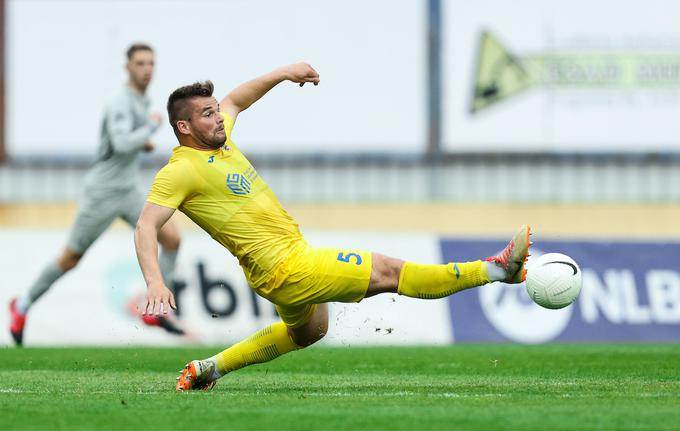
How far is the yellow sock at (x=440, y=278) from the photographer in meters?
8.38

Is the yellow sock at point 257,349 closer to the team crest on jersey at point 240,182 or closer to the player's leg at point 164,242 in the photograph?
the team crest on jersey at point 240,182

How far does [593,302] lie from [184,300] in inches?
183

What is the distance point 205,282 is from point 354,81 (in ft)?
28.2

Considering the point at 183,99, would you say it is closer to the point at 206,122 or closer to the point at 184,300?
the point at 206,122

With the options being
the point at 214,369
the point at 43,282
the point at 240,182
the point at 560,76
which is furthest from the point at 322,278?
the point at 560,76

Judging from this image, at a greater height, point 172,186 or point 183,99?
point 183,99

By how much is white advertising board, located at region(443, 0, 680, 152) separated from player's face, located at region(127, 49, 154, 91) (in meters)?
9.99

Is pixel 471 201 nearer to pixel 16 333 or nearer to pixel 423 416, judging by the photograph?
pixel 16 333

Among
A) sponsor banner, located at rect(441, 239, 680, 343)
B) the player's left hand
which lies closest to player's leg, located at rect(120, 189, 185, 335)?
sponsor banner, located at rect(441, 239, 680, 343)

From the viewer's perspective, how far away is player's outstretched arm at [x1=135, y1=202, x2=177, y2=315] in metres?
7.86

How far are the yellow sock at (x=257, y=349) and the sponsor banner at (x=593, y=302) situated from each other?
730 centimetres

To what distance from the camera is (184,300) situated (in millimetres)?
16234

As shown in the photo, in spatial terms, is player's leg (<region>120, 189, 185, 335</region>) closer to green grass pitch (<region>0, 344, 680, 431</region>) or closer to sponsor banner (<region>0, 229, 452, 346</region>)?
sponsor banner (<region>0, 229, 452, 346</region>)

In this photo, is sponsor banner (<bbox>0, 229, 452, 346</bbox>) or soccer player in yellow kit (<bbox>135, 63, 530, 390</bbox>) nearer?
soccer player in yellow kit (<bbox>135, 63, 530, 390</bbox>)
